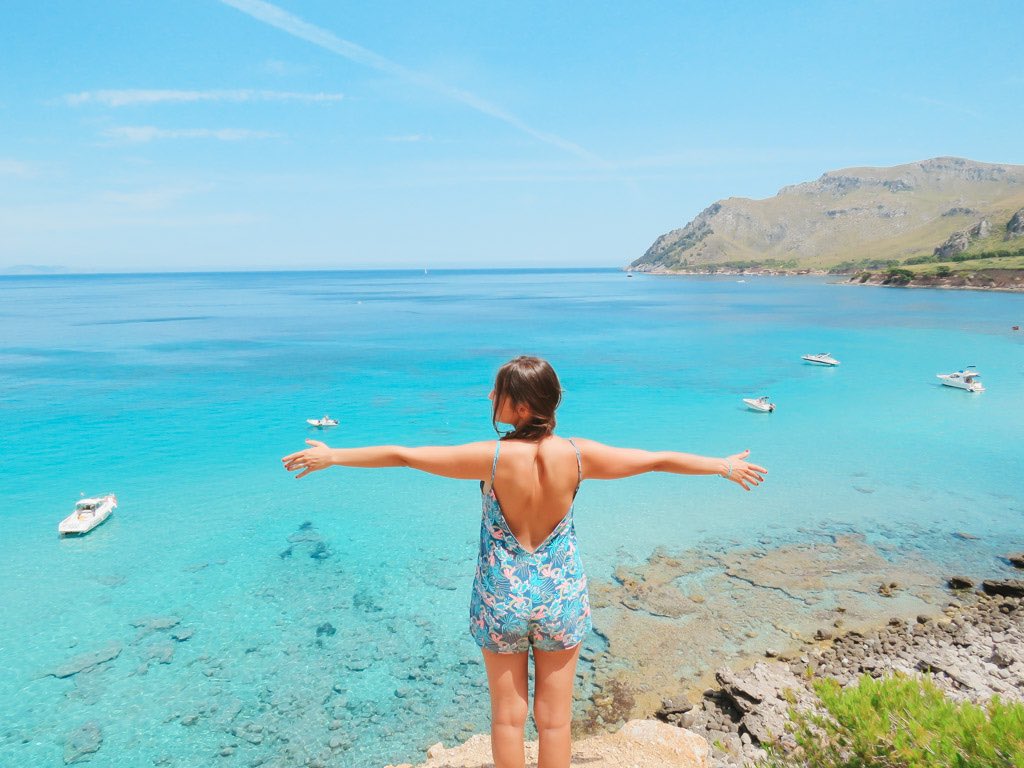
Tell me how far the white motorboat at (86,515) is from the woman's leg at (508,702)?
855 inches

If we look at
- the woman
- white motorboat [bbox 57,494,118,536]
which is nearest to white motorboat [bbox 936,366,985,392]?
the woman

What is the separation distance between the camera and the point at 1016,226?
152 metres

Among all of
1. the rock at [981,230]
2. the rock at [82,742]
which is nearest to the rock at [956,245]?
the rock at [981,230]

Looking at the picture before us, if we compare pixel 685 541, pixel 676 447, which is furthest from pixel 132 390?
pixel 685 541

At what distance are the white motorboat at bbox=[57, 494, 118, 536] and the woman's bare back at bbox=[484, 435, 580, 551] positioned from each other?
879 inches

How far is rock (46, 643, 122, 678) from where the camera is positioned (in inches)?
513

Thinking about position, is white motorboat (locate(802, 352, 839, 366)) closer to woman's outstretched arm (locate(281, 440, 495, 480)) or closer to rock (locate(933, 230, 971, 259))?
woman's outstretched arm (locate(281, 440, 495, 480))

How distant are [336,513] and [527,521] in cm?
2028

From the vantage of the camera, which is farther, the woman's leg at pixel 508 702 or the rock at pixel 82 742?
the rock at pixel 82 742

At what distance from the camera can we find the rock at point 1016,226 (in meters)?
150

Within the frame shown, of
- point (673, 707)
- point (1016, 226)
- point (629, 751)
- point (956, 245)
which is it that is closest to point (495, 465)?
point (629, 751)

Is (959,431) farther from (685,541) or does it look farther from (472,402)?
(472,402)

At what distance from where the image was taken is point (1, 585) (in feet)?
55.9

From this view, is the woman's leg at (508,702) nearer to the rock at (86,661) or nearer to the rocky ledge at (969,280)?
the rock at (86,661)
